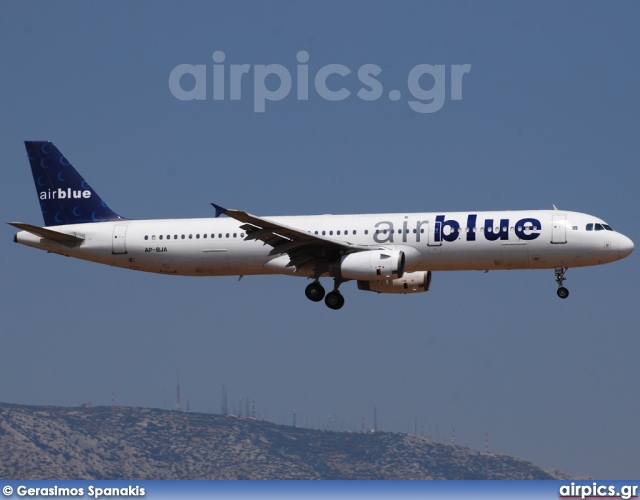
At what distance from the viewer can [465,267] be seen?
56.5 metres

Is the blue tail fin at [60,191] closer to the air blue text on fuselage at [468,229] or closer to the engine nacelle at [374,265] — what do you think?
the engine nacelle at [374,265]

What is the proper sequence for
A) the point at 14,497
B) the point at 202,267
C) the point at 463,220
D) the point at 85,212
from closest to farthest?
1. the point at 14,497
2. the point at 463,220
3. the point at 202,267
4. the point at 85,212

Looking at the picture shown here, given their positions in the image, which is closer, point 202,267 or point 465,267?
point 465,267

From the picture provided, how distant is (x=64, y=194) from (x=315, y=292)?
15.6 meters

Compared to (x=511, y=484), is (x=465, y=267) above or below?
above

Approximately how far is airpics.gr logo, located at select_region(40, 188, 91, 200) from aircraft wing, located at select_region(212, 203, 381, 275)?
11.3 metres

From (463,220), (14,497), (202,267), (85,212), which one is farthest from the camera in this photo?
(85,212)

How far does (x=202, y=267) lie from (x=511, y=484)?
21.5 metres

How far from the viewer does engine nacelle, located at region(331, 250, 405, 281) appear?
55.9 m

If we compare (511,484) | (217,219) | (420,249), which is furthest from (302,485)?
(217,219)

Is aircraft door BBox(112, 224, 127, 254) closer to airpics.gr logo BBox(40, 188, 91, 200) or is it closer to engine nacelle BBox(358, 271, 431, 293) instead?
airpics.gr logo BBox(40, 188, 91, 200)

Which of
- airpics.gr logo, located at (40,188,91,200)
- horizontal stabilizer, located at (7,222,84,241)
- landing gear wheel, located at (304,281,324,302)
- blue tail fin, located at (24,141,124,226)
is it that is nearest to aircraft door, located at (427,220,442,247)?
landing gear wheel, located at (304,281,324,302)

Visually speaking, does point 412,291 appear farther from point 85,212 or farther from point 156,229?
point 85,212

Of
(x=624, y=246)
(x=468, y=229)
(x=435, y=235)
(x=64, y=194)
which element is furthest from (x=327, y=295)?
(x=64, y=194)
